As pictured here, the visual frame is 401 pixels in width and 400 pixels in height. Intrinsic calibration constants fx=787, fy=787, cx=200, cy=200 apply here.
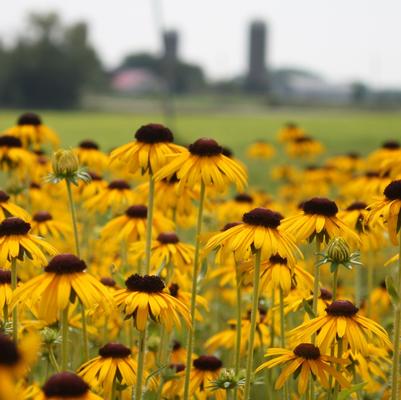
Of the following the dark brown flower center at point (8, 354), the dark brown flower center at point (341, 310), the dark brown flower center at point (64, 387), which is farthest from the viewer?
the dark brown flower center at point (341, 310)

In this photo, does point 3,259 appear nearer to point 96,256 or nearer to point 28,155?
point 28,155

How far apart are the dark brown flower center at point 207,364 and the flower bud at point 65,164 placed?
0.94m

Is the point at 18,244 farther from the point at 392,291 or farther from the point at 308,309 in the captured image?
the point at 392,291

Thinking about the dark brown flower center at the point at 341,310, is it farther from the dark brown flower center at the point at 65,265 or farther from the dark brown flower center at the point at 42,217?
the dark brown flower center at the point at 42,217

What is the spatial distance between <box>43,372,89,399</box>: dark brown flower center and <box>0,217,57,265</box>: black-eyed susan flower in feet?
2.37

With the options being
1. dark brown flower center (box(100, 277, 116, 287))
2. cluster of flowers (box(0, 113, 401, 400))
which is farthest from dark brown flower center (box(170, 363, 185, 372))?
dark brown flower center (box(100, 277, 116, 287))

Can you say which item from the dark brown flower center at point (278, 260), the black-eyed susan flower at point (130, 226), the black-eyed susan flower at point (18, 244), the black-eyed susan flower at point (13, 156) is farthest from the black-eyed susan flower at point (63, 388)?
the black-eyed susan flower at point (13, 156)

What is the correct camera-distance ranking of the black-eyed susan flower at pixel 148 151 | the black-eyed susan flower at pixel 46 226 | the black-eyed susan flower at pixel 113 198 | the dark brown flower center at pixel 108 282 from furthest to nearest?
1. the black-eyed susan flower at pixel 113 198
2. the black-eyed susan flower at pixel 46 226
3. the dark brown flower center at pixel 108 282
4. the black-eyed susan flower at pixel 148 151

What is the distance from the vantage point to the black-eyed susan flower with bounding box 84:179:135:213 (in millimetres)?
4324

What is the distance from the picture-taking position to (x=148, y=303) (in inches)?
92.4

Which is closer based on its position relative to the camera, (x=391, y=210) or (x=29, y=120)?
(x=391, y=210)

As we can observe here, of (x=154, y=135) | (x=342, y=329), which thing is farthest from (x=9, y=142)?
(x=342, y=329)

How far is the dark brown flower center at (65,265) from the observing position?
2234 millimetres

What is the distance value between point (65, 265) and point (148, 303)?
0.28 m
